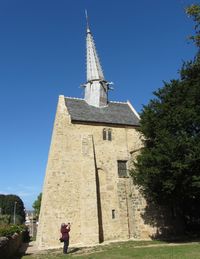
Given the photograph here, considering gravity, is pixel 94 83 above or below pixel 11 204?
above

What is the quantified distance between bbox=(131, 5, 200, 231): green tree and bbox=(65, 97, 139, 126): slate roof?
6753 millimetres

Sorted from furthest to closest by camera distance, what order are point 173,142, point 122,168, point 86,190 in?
point 122,168
point 86,190
point 173,142

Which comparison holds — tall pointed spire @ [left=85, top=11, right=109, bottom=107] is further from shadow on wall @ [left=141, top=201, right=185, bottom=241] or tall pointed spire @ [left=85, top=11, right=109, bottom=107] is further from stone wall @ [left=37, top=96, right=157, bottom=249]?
shadow on wall @ [left=141, top=201, right=185, bottom=241]

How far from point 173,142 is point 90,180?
918 centimetres

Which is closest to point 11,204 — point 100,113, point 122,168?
point 100,113

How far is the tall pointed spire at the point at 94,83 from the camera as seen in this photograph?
34281mm

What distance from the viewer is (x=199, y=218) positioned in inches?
1244

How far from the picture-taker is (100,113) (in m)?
32.7

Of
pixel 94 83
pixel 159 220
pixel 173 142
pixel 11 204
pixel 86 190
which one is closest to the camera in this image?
pixel 173 142

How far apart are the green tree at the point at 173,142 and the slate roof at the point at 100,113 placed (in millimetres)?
6753

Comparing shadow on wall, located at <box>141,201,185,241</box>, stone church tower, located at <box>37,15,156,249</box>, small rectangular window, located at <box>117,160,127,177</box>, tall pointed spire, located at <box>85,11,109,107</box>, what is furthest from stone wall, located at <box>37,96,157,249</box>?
tall pointed spire, located at <box>85,11,109,107</box>

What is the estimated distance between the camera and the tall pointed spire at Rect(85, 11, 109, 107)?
112 ft

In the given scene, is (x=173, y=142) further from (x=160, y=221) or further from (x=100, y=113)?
(x=100, y=113)

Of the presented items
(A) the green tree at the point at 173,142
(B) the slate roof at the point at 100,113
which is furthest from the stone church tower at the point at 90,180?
(A) the green tree at the point at 173,142
